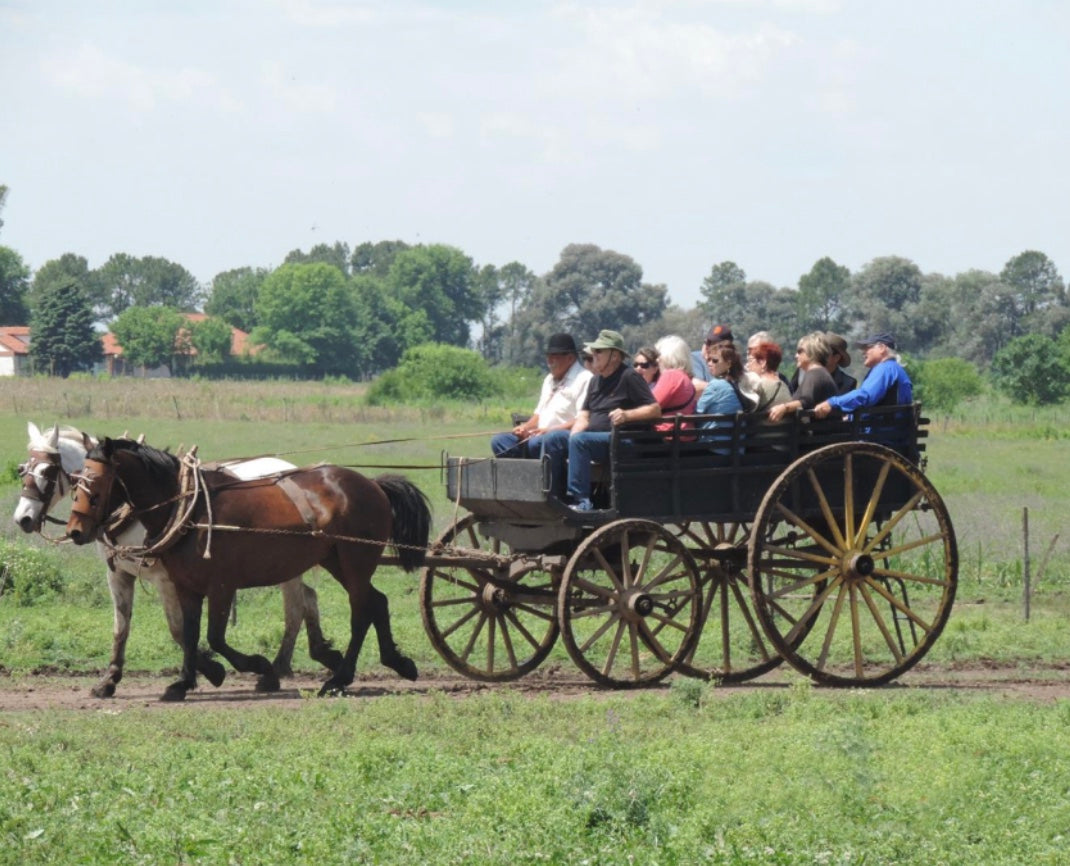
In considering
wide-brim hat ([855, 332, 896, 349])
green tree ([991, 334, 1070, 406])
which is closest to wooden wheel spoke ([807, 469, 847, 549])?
wide-brim hat ([855, 332, 896, 349])

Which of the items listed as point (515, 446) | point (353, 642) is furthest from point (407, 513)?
point (515, 446)

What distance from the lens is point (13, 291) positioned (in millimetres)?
118625

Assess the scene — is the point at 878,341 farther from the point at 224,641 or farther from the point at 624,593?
the point at 224,641

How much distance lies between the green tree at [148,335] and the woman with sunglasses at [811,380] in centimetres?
9626

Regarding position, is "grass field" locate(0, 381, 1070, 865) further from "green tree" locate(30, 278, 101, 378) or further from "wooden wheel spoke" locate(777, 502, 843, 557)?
"green tree" locate(30, 278, 101, 378)

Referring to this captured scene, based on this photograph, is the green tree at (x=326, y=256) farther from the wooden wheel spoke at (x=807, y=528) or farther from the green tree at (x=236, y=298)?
the wooden wheel spoke at (x=807, y=528)

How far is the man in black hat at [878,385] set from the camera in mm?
12008

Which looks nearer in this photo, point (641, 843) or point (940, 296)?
point (641, 843)

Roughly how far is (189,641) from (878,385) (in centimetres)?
535

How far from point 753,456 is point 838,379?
1.14 metres

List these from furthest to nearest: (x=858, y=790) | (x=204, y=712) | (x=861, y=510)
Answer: (x=861, y=510)
(x=204, y=712)
(x=858, y=790)

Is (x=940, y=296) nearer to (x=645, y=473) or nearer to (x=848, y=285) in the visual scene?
(x=848, y=285)

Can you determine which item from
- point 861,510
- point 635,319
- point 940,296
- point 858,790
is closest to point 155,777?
point 858,790

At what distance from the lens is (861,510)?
12.3m
